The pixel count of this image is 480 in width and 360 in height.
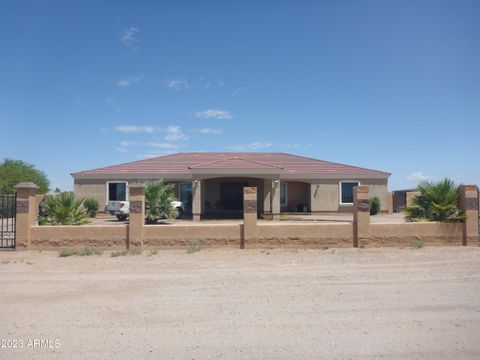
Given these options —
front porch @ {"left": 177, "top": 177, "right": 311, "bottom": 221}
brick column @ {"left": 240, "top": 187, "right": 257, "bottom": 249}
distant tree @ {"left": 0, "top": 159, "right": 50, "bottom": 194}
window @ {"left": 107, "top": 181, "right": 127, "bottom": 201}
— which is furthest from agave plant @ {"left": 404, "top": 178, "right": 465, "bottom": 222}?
distant tree @ {"left": 0, "top": 159, "right": 50, "bottom": 194}

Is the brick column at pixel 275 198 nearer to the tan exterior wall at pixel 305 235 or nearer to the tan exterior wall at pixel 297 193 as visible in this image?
the tan exterior wall at pixel 297 193

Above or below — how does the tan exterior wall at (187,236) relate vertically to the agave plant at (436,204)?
below

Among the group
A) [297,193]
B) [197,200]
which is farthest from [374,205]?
[197,200]

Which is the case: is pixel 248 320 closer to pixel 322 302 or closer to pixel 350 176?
pixel 322 302

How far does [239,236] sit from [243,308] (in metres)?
6.43

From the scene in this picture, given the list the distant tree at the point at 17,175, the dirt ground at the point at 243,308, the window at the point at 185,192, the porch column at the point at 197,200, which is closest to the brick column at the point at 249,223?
the dirt ground at the point at 243,308

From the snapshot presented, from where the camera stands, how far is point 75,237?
12789mm

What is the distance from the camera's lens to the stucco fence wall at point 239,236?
12.8 m

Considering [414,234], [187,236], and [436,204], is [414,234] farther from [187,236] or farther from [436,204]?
[187,236]

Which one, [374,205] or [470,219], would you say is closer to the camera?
[470,219]

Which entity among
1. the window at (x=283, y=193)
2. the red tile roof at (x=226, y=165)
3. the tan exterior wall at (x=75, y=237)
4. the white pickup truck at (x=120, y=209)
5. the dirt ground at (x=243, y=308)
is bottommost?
the dirt ground at (x=243, y=308)

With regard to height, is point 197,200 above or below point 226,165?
below

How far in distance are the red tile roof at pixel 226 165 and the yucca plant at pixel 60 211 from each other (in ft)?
38.8

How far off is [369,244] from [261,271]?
16.7 feet
